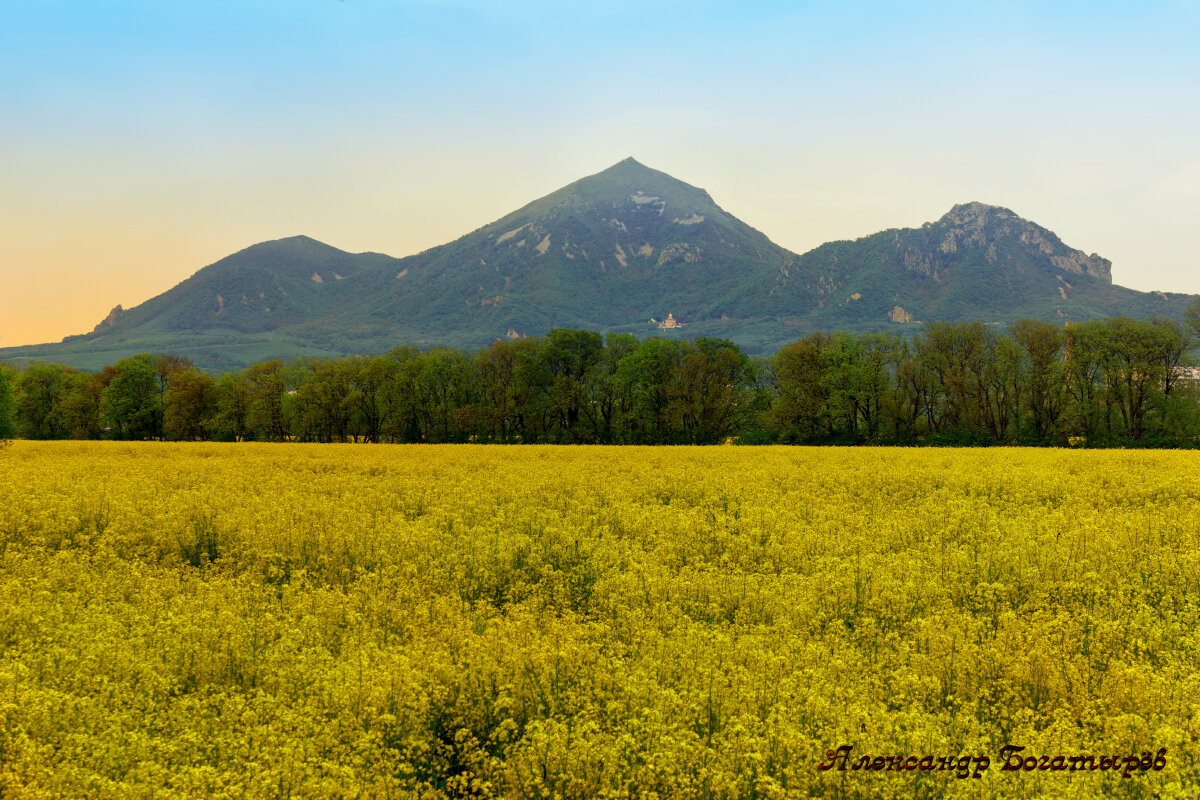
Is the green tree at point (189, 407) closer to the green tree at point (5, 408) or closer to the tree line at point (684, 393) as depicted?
the tree line at point (684, 393)

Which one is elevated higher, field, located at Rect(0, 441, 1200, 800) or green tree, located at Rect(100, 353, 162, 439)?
green tree, located at Rect(100, 353, 162, 439)

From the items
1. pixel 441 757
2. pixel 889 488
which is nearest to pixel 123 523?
pixel 441 757

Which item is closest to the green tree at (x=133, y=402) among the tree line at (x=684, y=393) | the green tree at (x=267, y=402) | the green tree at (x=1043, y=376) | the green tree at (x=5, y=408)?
the tree line at (x=684, y=393)

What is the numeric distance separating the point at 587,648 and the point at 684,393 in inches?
2050

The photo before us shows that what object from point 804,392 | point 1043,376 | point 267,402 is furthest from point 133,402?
point 1043,376

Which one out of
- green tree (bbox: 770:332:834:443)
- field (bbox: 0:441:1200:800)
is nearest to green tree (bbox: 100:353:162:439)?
field (bbox: 0:441:1200:800)

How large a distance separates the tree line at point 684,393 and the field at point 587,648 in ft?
136

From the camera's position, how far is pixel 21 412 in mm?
71938

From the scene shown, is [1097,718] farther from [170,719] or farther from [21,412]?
[21,412]

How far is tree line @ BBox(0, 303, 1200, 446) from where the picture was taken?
159 ft

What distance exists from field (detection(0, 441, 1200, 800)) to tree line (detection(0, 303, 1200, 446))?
4137 cm

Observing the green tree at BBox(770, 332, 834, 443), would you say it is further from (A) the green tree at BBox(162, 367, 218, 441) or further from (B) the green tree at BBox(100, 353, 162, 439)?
(B) the green tree at BBox(100, 353, 162, 439)

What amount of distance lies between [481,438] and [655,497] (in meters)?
46.9

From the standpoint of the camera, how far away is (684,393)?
57594mm
